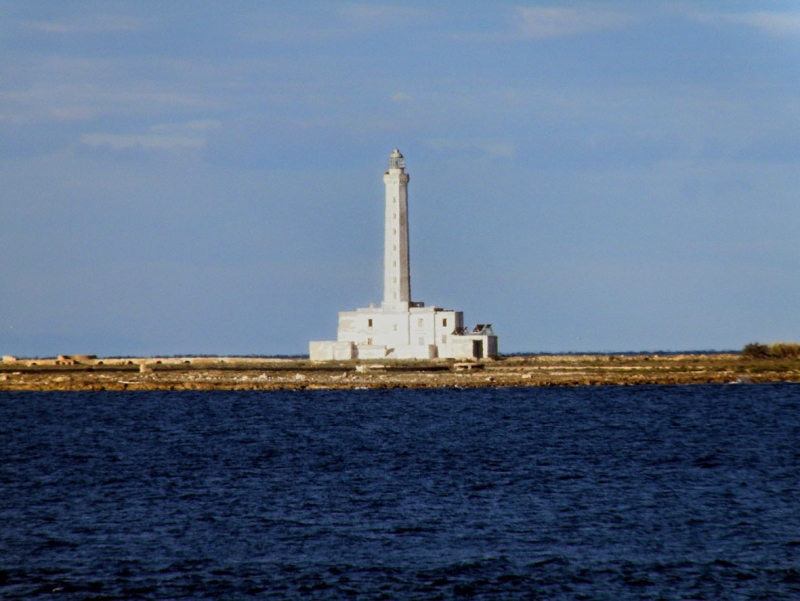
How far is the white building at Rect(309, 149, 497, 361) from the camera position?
260ft

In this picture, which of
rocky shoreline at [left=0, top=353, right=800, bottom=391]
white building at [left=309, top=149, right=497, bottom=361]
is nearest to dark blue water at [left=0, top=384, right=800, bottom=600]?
rocky shoreline at [left=0, top=353, right=800, bottom=391]

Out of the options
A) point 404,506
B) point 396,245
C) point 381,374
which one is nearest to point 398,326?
point 396,245

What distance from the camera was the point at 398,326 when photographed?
262 ft

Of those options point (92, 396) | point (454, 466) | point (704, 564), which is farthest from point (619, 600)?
point (92, 396)

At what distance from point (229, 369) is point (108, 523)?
5104 cm

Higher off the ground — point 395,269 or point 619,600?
point 395,269

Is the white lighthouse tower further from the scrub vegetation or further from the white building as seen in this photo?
the scrub vegetation

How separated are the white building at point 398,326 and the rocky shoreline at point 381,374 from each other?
2273mm

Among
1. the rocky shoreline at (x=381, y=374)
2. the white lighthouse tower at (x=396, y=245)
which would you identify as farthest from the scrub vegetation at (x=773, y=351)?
the white lighthouse tower at (x=396, y=245)

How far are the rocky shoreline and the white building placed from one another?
2.27 meters

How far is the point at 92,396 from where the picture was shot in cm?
6544

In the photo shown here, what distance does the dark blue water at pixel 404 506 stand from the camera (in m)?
20.4

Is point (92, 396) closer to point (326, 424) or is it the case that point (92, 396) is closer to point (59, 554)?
point (326, 424)

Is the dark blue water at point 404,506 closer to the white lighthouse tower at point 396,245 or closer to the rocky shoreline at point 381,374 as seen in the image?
the rocky shoreline at point 381,374
